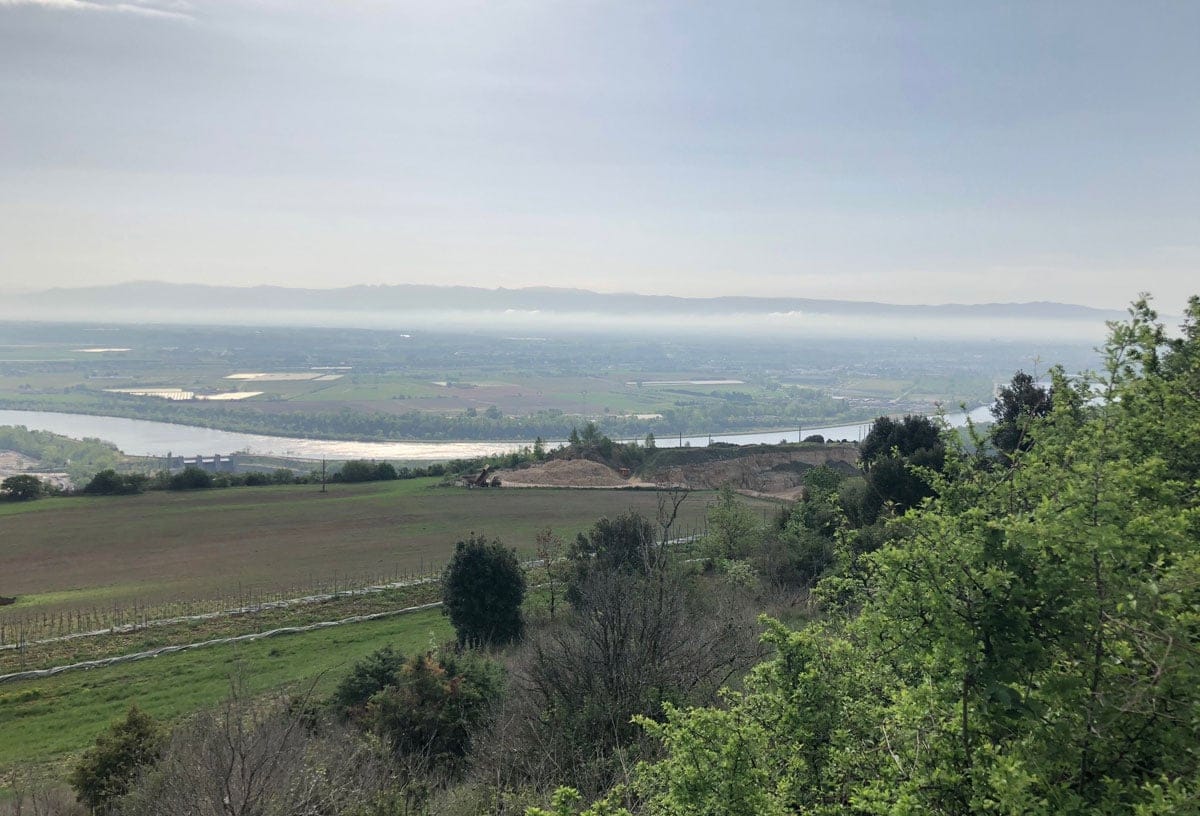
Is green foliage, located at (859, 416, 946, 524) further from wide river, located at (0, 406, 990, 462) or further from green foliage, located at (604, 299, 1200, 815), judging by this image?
wide river, located at (0, 406, 990, 462)

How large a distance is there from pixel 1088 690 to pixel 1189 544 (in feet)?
3.92

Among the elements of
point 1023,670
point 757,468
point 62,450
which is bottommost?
point 62,450

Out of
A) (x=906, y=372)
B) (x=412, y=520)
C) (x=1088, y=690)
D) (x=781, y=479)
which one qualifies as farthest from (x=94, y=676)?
(x=906, y=372)

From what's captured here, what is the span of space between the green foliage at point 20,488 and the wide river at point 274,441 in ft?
152

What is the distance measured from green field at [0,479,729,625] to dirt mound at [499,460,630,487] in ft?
12.6

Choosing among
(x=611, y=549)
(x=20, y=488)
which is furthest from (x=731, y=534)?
(x=20, y=488)

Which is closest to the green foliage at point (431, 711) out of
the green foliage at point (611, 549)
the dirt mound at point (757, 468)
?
the green foliage at point (611, 549)

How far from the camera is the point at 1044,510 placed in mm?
4387

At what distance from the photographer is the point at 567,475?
166 ft

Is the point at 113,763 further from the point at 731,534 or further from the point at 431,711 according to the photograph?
the point at 731,534

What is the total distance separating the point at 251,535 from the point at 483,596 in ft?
68.2

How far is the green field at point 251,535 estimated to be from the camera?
87.2 feet

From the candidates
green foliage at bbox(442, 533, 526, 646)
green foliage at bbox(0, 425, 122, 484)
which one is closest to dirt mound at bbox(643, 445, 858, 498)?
green foliage at bbox(442, 533, 526, 646)

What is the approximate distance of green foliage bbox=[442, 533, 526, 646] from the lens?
19688 mm
